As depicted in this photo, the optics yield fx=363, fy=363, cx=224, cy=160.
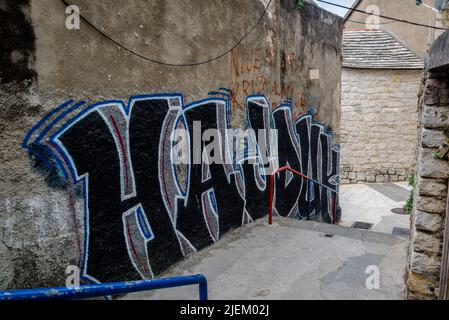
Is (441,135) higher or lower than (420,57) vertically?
lower

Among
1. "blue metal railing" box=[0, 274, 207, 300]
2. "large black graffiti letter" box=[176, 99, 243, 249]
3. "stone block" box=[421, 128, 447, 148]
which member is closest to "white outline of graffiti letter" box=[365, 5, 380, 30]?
"large black graffiti letter" box=[176, 99, 243, 249]

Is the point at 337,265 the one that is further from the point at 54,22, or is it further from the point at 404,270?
the point at 54,22

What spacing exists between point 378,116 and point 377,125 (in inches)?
13.3

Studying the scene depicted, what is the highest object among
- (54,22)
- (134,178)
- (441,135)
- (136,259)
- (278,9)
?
(278,9)

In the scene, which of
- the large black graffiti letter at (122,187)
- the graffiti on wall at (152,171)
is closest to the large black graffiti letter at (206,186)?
the graffiti on wall at (152,171)

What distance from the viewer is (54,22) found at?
270 centimetres

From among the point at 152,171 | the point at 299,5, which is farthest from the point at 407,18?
the point at 152,171

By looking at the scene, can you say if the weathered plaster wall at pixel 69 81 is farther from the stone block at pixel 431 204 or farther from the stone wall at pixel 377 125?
the stone wall at pixel 377 125

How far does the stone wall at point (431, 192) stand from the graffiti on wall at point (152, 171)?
234 centimetres

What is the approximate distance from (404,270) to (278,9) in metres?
4.39

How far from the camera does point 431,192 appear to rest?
3186 millimetres

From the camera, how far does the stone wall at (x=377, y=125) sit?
13453 mm
